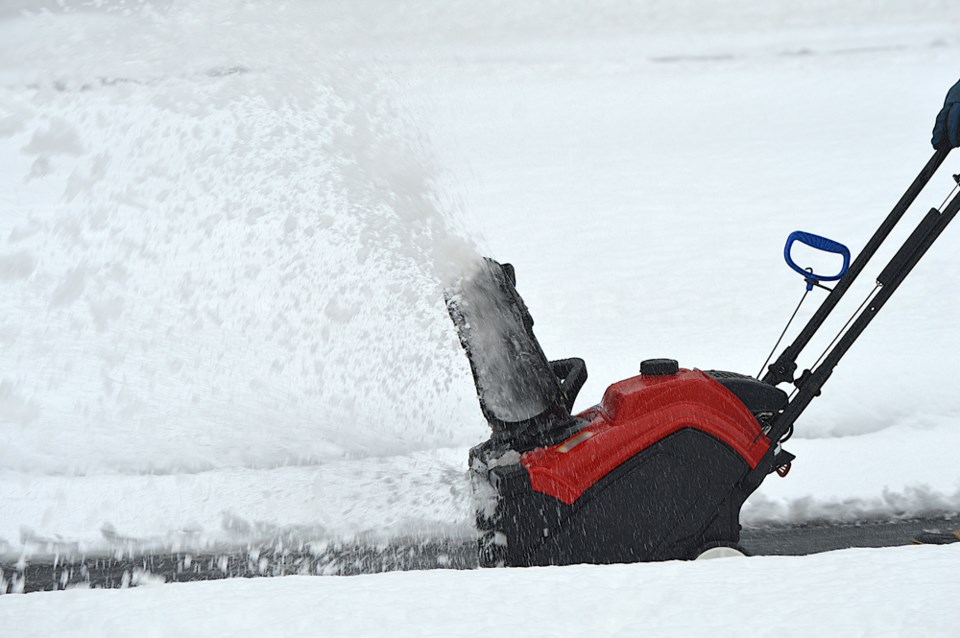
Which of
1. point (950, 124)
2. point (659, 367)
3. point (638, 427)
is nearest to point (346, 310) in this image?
point (659, 367)

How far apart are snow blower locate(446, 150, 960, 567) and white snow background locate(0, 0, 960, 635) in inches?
11.5

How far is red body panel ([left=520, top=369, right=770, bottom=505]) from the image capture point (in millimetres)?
2363

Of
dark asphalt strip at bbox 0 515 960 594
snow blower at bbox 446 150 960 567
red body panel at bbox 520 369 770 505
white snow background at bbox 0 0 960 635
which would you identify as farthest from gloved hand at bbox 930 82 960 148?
dark asphalt strip at bbox 0 515 960 594

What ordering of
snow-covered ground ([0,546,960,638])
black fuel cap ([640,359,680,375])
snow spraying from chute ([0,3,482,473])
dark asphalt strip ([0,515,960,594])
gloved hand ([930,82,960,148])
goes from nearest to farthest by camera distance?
snow-covered ground ([0,546,960,638]) → gloved hand ([930,82,960,148]) → black fuel cap ([640,359,680,375]) → dark asphalt strip ([0,515,960,594]) → snow spraying from chute ([0,3,482,473])

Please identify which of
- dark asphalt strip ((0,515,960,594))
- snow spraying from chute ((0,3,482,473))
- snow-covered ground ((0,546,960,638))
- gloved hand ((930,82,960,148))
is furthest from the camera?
snow spraying from chute ((0,3,482,473))

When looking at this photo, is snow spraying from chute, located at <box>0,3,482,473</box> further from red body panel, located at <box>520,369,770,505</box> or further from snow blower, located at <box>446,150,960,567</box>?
red body panel, located at <box>520,369,770,505</box>

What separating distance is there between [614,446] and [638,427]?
0.09 meters

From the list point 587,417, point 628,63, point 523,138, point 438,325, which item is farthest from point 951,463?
point 628,63

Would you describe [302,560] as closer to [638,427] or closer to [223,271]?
[638,427]

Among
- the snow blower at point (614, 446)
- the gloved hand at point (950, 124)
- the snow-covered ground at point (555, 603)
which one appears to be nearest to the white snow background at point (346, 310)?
the snow-covered ground at point (555, 603)

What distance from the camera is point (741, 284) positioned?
16.3 ft

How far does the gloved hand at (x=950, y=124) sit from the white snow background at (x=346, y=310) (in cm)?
109

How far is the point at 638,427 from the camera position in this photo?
242 centimetres

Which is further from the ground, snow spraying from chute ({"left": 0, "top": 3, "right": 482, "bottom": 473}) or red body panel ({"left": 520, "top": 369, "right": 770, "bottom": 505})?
snow spraying from chute ({"left": 0, "top": 3, "right": 482, "bottom": 473})
